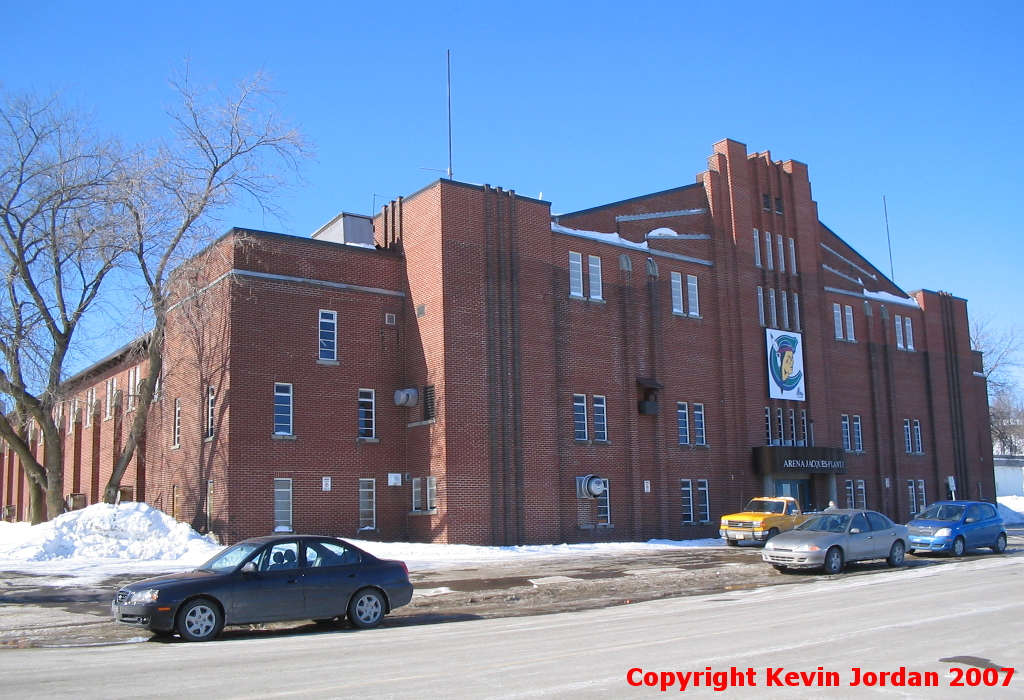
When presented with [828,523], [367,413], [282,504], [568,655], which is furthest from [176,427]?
[568,655]

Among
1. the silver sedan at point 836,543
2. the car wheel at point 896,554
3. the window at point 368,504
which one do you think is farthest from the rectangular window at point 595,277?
the car wheel at point 896,554

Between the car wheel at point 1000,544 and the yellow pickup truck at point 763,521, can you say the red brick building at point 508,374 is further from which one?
the car wheel at point 1000,544

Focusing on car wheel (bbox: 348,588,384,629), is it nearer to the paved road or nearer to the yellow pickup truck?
the paved road

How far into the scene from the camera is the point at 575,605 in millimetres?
16469

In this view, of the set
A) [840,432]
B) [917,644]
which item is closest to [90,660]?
[917,644]

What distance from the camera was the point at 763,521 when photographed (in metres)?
29.1

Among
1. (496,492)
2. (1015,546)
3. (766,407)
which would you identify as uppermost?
(766,407)

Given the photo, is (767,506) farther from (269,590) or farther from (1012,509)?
(1012,509)

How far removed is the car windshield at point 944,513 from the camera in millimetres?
25391

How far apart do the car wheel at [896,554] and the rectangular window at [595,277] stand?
14919 millimetres

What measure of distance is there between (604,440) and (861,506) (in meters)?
17.3

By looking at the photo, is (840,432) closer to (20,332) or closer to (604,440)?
(604,440)

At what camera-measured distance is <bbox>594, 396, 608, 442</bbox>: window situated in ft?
109

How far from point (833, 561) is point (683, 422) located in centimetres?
1554
